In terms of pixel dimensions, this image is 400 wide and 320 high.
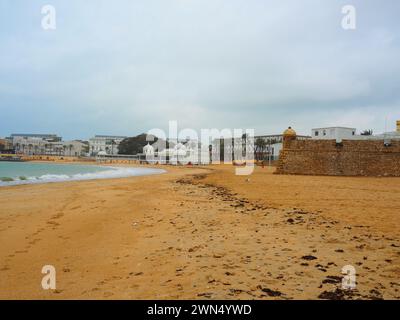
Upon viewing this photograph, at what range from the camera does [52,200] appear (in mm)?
12789

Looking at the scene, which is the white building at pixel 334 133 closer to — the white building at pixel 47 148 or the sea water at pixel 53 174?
the sea water at pixel 53 174

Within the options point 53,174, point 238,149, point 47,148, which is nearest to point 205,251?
point 53,174

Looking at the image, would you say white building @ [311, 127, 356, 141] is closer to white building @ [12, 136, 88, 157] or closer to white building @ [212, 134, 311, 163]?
white building @ [212, 134, 311, 163]

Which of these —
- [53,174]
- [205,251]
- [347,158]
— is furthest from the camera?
[53,174]

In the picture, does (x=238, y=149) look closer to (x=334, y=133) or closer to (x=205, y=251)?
(x=334, y=133)

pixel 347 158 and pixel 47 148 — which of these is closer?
pixel 347 158

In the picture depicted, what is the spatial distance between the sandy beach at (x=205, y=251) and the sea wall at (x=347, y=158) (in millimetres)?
16783

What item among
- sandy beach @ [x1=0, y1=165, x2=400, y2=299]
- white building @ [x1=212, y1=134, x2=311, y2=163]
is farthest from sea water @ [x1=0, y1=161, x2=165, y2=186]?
white building @ [x1=212, y1=134, x2=311, y2=163]

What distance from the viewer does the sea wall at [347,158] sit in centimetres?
2536

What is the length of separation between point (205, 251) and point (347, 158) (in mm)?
23748

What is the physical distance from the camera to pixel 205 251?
538cm

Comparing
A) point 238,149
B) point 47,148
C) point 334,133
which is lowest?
point 238,149

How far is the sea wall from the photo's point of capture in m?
25.4

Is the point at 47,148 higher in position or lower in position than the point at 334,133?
higher
